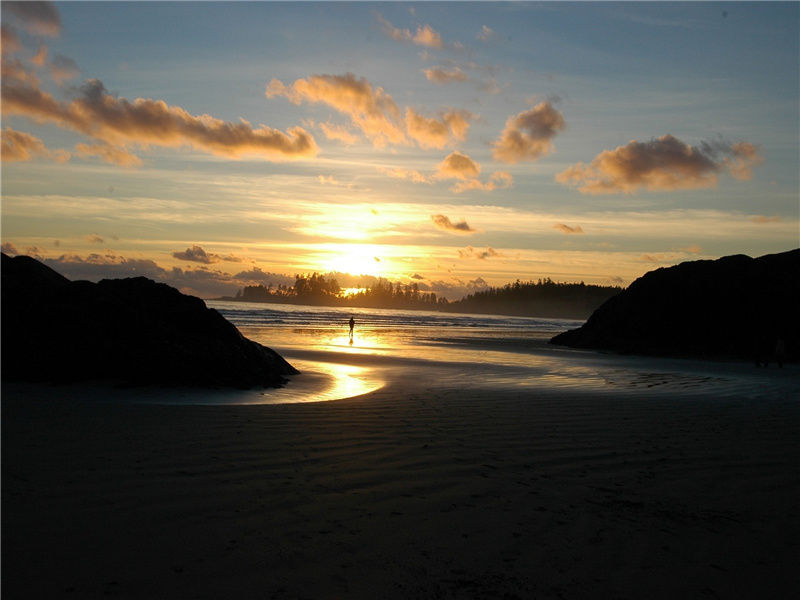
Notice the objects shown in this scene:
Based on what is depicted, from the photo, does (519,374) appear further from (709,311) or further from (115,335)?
(709,311)

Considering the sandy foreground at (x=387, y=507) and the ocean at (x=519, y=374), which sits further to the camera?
the ocean at (x=519, y=374)

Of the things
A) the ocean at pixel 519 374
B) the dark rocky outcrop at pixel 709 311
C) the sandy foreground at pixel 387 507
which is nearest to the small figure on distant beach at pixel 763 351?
the dark rocky outcrop at pixel 709 311

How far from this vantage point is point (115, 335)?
11.5 meters

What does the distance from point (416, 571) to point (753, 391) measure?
12865mm

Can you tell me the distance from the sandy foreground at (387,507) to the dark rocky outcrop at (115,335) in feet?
7.99

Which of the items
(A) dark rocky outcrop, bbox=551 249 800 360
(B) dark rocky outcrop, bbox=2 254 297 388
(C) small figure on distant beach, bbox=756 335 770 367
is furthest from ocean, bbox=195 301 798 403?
(A) dark rocky outcrop, bbox=551 249 800 360

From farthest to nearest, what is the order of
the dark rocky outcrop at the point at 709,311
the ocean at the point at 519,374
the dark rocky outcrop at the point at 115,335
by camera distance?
1. the dark rocky outcrop at the point at 709,311
2. the ocean at the point at 519,374
3. the dark rocky outcrop at the point at 115,335

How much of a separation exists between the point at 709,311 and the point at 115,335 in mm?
25974

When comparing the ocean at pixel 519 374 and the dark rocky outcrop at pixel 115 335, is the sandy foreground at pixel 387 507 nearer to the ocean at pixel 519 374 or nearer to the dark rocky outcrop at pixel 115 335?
the dark rocky outcrop at pixel 115 335

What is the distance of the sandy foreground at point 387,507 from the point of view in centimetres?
367

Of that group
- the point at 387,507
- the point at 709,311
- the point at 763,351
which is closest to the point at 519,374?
the point at 387,507

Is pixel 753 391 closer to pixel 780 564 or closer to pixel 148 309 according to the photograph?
pixel 780 564

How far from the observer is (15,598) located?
3312 millimetres

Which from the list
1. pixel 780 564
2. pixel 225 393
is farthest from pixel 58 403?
pixel 780 564
